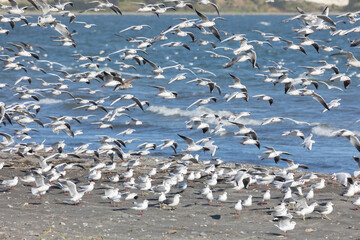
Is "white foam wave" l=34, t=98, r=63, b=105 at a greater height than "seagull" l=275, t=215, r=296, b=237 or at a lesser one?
lesser

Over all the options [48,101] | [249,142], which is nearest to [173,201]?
[249,142]

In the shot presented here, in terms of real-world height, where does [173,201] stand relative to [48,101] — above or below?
above

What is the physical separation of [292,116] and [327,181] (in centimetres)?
1672

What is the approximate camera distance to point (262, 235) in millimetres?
15633

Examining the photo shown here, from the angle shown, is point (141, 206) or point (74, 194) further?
point (74, 194)

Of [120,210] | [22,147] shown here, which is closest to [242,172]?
[120,210]

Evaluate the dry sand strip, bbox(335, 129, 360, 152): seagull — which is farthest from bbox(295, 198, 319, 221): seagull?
bbox(335, 129, 360, 152): seagull

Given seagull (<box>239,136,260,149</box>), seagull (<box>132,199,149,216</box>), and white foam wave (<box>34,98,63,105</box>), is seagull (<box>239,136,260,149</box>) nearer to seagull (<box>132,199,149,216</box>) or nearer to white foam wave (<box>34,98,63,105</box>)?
seagull (<box>132,199,149,216</box>)

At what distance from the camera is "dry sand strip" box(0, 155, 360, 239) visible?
49.5 feet

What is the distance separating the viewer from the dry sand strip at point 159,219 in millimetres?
15094

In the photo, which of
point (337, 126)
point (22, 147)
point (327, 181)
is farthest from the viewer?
point (337, 126)

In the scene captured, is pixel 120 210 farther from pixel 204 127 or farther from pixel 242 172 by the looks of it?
pixel 204 127

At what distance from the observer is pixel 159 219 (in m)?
16.8

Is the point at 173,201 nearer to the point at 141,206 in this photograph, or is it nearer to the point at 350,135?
the point at 141,206
